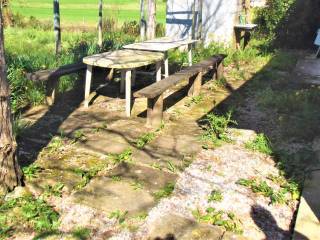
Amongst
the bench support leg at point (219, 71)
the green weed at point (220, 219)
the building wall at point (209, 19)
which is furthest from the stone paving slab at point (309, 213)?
the building wall at point (209, 19)

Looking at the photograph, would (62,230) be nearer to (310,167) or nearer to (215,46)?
(310,167)

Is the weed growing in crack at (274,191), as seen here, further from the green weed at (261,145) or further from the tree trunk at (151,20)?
the tree trunk at (151,20)

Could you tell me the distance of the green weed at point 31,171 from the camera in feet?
13.2

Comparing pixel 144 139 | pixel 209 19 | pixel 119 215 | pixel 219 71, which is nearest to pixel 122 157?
pixel 144 139

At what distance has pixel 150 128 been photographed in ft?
18.4

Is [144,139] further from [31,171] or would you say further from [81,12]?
[81,12]

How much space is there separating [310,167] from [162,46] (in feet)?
13.0

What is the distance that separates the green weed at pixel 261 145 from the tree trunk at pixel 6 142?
2.82 meters

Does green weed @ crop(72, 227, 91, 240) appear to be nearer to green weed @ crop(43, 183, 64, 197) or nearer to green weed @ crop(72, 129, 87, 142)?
green weed @ crop(43, 183, 64, 197)

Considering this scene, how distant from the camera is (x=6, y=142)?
142 inches

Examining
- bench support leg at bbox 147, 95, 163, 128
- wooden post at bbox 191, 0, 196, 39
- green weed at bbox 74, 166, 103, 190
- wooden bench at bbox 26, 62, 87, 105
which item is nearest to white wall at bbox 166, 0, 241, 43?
wooden post at bbox 191, 0, 196, 39

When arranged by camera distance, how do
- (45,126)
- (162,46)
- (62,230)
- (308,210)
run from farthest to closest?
(162,46), (45,126), (308,210), (62,230)

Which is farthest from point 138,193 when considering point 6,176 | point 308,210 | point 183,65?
point 183,65

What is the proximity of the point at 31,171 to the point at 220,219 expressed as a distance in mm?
1958
